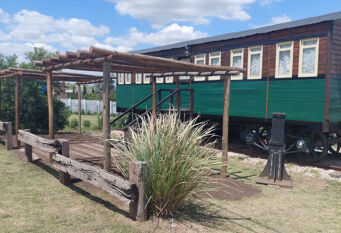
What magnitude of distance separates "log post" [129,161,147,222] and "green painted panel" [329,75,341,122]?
589cm

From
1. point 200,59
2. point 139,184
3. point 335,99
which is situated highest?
point 200,59

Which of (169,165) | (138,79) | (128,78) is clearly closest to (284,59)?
(169,165)

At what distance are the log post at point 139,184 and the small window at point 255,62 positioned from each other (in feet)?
20.8

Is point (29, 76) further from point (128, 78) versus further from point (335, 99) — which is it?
point (335, 99)

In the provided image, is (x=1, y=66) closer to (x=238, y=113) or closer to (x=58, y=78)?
(x=58, y=78)

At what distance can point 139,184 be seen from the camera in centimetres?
380

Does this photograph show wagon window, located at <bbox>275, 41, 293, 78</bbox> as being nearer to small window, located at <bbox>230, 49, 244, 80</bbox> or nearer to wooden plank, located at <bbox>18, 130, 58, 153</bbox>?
small window, located at <bbox>230, 49, 244, 80</bbox>

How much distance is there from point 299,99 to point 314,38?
5.24ft

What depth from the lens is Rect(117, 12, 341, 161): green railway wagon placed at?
7.64 m

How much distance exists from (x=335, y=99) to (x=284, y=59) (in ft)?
5.60

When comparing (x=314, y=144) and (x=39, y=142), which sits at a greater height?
(x=39, y=142)

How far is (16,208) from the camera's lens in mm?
4359

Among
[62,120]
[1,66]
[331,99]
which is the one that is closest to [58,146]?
[331,99]

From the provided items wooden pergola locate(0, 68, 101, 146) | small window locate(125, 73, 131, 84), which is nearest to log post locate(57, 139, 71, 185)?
wooden pergola locate(0, 68, 101, 146)
